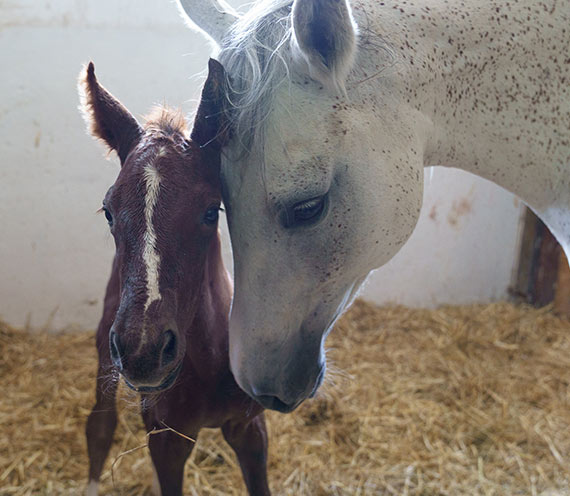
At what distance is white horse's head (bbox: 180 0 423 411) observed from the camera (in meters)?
0.86

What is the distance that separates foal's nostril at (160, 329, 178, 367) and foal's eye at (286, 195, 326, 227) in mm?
265

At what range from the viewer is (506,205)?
327 cm

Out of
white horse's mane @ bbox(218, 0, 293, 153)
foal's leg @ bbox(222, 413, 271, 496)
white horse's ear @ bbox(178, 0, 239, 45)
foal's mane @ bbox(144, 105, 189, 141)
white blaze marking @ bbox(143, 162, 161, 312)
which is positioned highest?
white horse's ear @ bbox(178, 0, 239, 45)

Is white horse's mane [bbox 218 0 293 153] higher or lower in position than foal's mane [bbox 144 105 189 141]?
higher

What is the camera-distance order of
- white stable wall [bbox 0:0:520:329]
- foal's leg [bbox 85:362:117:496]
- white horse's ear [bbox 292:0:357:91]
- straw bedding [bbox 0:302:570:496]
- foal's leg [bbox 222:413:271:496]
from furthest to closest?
white stable wall [bbox 0:0:520:329]
straw bedding [bbox 0:302:570:496]
foal's leg [bbox 85:362:117:496]
foal's leg [bbox 222:413:271:496]
white horse's ear [bbox 292:0:357:91]

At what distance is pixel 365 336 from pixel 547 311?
1.18 meters

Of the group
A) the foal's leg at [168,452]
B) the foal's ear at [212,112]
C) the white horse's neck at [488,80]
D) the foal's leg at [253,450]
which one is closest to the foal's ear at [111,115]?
the foal's ear at [212,112]

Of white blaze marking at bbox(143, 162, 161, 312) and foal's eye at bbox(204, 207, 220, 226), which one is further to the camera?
foal's eye at bbox(204, 207, 220, 226)

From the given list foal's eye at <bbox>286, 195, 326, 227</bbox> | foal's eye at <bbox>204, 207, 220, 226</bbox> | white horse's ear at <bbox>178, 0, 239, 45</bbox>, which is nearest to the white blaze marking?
foal's eye at <bbox>204, 207, 220, 226</bbox>

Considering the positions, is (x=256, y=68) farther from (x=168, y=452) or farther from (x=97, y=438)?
(x=97, y=438)

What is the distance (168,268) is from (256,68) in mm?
365

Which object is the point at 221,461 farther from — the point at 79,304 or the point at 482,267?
the point at 482,267

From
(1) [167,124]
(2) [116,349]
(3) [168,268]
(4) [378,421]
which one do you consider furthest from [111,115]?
(4) [378,421]

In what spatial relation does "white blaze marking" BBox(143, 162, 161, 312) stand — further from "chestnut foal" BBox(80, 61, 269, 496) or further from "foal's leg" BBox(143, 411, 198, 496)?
"foal's leg" BBox(143, 411, 198, 496)
